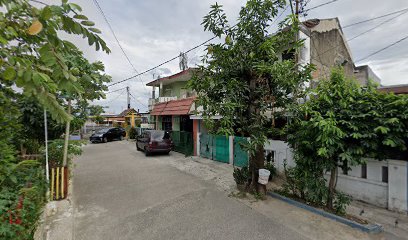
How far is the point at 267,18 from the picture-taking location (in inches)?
210

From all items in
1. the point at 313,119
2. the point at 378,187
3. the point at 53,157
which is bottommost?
the point at 378,187

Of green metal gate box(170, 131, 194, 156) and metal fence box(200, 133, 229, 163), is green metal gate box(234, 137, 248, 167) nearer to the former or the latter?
metal fence box(200, 133, 229, 163)

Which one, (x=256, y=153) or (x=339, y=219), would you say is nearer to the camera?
(x=339, y=219)

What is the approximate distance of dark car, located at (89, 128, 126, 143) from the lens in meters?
20.5

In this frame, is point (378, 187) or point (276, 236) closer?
point (276, 236)

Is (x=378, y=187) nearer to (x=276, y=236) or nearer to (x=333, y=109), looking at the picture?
(x=333, y=109)

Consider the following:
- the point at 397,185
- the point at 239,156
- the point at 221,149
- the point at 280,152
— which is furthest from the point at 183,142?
the point at 397,185

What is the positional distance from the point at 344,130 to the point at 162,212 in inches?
175

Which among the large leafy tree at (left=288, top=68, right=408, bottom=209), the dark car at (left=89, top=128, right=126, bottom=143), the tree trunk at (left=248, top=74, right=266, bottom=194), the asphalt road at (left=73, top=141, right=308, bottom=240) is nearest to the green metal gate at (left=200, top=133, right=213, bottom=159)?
the asphalt road at (left=73, top=141, right=308, bottom=240)

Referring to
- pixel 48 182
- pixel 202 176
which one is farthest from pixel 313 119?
pixel 48 182

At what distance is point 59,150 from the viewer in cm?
672

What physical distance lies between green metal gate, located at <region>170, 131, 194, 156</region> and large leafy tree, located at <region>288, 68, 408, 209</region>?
7.80 metres

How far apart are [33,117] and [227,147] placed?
751 cm

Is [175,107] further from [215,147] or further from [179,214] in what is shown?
[179,214]
